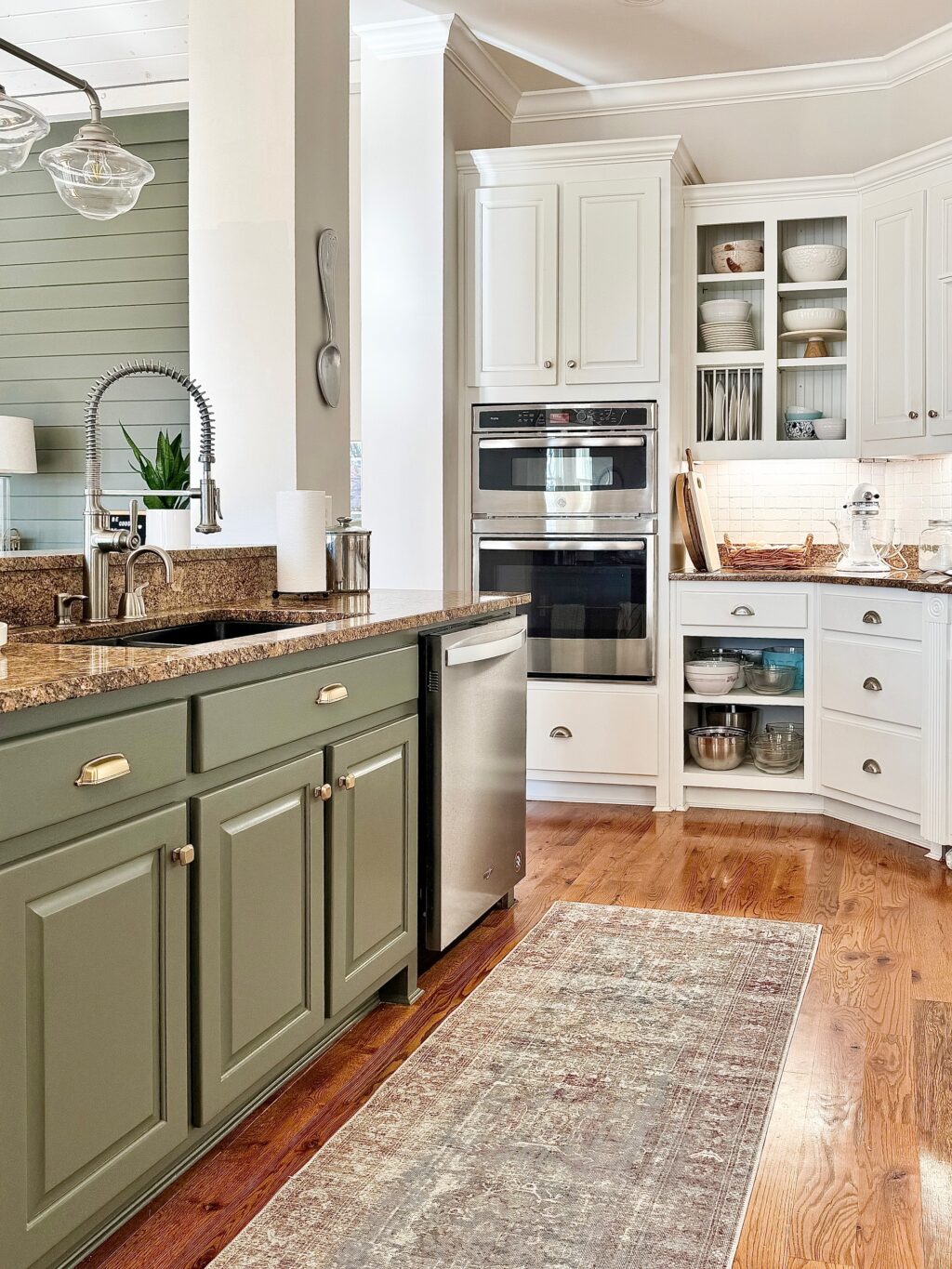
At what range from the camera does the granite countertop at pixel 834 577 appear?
3.99 metres

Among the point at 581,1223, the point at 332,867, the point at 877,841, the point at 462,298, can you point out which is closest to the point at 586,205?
the point at 462,298

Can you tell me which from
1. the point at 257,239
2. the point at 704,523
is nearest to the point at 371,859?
the point at 257,239

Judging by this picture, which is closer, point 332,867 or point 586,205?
point 332,867

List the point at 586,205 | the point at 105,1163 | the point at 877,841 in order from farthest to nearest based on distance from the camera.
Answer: the point at 586,205, the point at 877,841, the point at 105,1163

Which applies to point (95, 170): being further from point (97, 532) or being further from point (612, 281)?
point (612, 281)

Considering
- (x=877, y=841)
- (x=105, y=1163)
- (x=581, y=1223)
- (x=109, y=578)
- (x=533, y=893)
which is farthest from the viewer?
(x=877, y=841)

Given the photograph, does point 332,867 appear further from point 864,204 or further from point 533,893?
point 864,204

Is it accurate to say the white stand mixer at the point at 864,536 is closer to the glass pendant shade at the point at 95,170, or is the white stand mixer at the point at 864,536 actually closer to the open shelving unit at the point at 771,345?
the open shelving unit at the point at 771,345

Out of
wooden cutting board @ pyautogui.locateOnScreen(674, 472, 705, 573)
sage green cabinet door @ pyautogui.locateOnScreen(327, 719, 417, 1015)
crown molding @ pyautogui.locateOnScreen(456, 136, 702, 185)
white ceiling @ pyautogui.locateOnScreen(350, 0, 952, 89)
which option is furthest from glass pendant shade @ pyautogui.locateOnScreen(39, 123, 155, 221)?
wooden cutting board @ pyautogui.locateOnScreen(674, 472, 705, 573)

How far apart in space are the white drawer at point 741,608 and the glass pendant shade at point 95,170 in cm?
269

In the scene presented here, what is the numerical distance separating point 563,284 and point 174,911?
351cm

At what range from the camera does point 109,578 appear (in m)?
2.60

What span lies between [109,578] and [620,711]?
256 centimetres

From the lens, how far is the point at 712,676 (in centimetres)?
469
